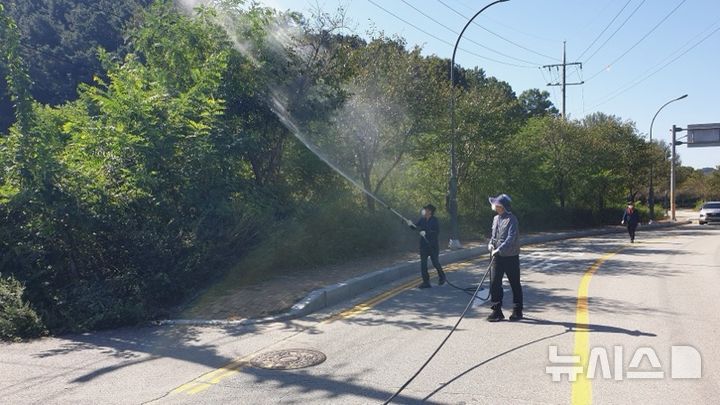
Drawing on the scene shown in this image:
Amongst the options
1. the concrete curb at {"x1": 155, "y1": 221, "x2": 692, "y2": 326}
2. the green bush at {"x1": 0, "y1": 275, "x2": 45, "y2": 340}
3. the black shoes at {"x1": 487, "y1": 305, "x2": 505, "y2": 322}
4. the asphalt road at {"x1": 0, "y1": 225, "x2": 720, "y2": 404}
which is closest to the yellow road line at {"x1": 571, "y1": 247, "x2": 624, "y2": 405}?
the asphalt road at {"x1": 0, "y1": 225, "x2": 720, "y2": 404}

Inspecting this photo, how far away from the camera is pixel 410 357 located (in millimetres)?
6504

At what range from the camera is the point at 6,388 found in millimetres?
5855

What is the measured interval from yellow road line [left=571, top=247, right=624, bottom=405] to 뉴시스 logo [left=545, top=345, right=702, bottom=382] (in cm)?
6

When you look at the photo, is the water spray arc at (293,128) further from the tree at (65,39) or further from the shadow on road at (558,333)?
the tree at (65,39)

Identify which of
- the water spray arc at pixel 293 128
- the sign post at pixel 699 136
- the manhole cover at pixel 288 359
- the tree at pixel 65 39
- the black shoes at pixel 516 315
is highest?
the tree at pixel 65 39

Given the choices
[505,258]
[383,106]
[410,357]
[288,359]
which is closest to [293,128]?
[383,106]

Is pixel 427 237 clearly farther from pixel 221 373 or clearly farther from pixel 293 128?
pixel 221 373

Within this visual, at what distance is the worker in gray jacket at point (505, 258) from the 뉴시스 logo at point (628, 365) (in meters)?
1.51

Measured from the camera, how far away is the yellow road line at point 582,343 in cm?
523

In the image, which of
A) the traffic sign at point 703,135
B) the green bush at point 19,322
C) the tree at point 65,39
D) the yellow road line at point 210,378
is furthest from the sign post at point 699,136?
the green bush at point 19,322

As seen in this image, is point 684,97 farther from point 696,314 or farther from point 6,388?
point 6,388

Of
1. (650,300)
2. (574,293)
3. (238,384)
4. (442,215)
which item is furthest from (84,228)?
(442,215)

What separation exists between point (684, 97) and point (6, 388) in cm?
4365

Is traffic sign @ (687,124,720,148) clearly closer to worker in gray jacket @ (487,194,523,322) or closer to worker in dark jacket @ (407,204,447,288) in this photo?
worker in dark jacket @ (407,204,447,288)
